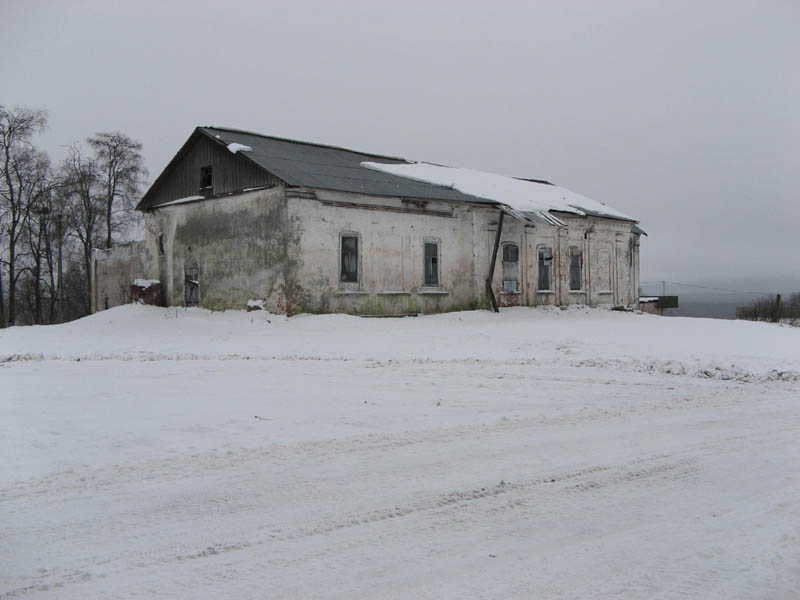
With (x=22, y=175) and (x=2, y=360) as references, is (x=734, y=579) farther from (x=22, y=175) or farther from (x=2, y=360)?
(x=22, y=175)

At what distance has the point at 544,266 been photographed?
26781mm

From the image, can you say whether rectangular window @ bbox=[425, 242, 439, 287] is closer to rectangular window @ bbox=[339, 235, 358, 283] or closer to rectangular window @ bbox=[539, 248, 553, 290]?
rectangular window @ bbox=[339, 235, 358, 283]

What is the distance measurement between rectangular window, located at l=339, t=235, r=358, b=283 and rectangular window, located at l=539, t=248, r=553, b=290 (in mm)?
8945

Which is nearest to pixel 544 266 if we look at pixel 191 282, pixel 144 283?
pixel 191 282

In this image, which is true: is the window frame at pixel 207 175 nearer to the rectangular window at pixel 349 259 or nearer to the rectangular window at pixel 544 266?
the rectangular window at pixel 349 259

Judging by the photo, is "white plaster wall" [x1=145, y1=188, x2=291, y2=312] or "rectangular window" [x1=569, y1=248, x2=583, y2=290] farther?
"rectangular window" [x1=569, y1=248, x2=583, y2=290]

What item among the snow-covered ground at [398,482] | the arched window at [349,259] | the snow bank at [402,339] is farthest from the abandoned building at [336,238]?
the snow-covered ground at [398,482]

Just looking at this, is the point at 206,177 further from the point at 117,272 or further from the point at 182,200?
the point at 117,272

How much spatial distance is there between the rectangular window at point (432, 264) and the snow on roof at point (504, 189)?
9.49 feet

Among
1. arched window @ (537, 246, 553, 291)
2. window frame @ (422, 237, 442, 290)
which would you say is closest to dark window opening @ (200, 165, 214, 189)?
window frame @ (422, 237, 442, 290)

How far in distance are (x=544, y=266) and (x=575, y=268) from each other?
219 centimetres

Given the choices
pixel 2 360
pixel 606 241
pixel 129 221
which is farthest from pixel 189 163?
pixel 606 241

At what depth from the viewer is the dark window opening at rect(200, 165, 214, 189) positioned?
22.8 meters

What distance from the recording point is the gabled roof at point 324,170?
Result: 66.8 feet
